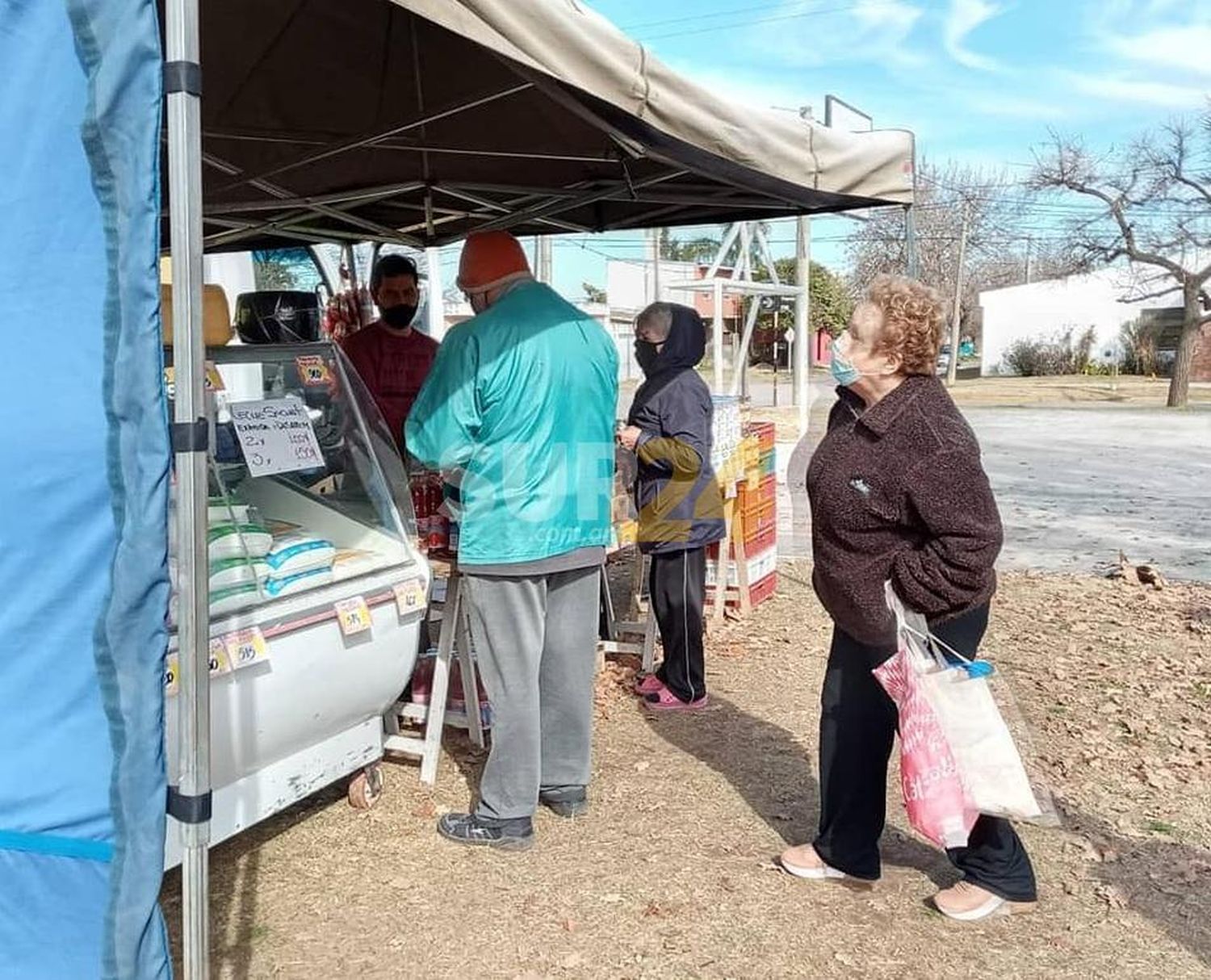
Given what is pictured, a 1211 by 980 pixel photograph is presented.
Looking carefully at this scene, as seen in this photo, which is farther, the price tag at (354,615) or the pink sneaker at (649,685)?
the pink sneaker at (649,685)

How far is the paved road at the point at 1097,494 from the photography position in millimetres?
9438

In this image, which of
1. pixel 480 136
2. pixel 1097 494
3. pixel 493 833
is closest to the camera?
pixel 493 833

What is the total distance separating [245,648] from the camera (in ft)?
9.87

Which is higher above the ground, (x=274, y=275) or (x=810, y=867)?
(x=274, y=275)

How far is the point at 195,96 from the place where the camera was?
6.89ft

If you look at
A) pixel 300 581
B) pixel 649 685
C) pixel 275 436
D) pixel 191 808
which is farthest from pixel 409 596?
pixel 649 685

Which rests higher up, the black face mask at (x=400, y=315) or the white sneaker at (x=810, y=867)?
the black face mask at (x=400, y=315)

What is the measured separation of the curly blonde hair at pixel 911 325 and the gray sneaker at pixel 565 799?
6.25 ft

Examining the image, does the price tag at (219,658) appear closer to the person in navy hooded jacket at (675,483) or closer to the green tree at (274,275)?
the person in navy hooded jacket at (675,483)

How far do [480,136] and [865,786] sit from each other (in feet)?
11.3

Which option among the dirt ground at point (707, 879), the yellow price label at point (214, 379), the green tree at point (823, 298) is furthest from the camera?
the green tree at point (823, 298)

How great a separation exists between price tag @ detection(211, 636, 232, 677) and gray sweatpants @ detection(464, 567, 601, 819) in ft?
2.87

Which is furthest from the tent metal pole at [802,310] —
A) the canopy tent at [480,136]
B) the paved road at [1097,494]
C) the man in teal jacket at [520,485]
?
the man in teal jacket at [520,485]

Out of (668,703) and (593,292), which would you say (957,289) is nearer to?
(593,292)
